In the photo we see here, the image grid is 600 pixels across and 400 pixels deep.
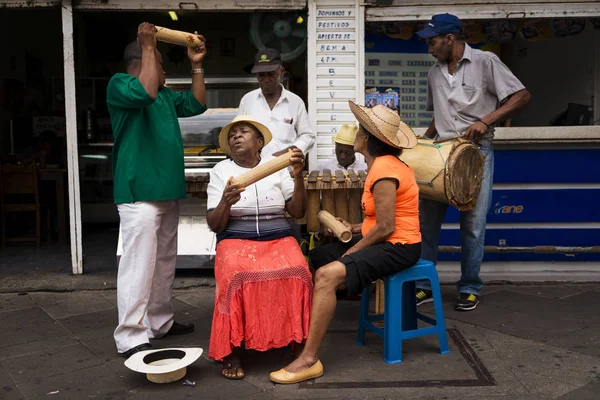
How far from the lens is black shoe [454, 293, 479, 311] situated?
466cm

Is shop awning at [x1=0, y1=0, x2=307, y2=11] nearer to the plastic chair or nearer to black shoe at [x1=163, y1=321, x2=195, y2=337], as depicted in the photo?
the plastic chair

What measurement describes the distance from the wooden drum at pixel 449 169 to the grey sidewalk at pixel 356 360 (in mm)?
925

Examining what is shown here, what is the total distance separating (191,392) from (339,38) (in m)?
Result: 3.58

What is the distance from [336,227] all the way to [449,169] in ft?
3.11

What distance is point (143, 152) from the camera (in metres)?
3.74

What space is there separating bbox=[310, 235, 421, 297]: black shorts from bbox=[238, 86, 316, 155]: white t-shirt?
181 cm

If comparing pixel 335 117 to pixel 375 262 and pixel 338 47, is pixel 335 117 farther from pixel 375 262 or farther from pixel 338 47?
pixel 375 262

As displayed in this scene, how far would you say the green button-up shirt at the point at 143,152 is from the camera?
371cm

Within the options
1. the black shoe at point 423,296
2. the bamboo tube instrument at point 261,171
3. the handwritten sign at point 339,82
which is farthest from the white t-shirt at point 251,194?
the handwritten sign at point 339,82

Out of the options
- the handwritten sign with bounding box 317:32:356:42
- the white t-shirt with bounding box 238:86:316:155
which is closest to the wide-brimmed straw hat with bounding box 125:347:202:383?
the white t-shirt with bounding box 238:86:316:155

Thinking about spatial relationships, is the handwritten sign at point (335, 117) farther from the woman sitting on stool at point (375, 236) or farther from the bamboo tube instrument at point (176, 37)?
the woman sitting on stool at point (375, 236)

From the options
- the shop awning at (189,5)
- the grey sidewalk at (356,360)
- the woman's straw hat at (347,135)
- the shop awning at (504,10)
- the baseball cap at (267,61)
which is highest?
the shop awning at (189,5)

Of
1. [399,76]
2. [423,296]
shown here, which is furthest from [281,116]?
[423,296]

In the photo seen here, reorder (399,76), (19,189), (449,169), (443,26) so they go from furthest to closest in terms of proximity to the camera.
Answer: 1. (19,189)
2. (399,76)
3. (443,26)
4. (449,169)
